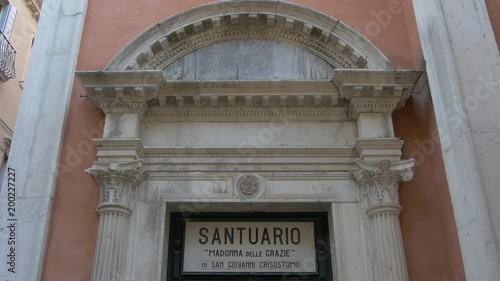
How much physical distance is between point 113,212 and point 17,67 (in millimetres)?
8344

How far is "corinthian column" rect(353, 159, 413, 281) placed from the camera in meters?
6.29

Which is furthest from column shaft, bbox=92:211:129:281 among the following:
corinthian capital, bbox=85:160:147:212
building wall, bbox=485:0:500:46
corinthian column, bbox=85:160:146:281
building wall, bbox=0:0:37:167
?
building wall, bbox=0:0:37:167

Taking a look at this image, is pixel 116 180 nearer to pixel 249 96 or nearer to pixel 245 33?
pixel 249 96

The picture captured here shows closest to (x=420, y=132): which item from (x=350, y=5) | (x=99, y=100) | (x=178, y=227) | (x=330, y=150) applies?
(x=330, y=150)

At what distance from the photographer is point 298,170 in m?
7.11

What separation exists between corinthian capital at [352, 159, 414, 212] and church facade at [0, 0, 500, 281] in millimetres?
18

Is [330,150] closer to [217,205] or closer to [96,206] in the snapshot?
[217,205]

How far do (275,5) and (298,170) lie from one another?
2613 millimetres

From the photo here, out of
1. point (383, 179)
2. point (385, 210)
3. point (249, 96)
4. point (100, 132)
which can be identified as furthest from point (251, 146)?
point (100, 132)

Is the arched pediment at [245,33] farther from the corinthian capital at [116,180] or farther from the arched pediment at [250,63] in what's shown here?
the corinthian capital at [116,180]

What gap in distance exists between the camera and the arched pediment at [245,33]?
7.71m

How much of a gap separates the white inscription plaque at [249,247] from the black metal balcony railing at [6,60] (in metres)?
7.31

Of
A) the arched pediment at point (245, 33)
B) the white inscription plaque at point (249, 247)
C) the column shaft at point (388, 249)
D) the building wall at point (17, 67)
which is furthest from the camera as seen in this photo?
the building wall at point (17, 67)

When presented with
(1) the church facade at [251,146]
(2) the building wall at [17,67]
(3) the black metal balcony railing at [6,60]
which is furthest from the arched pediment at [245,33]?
(2) the building wall at [17,67]
